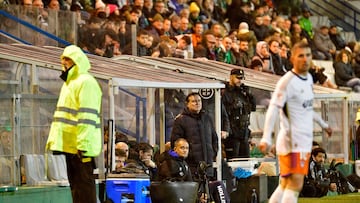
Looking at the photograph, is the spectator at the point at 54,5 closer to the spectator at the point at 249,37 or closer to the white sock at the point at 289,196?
the spectator at the point at 249,37

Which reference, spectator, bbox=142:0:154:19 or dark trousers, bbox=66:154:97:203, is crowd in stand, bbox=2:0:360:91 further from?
dark trousers, bbox=66:154:97:203

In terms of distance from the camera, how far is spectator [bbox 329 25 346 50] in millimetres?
30953

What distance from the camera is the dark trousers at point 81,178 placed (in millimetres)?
13508

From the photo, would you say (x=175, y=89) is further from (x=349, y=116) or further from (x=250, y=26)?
(x=250, y=26)

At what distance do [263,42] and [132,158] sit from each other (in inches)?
352

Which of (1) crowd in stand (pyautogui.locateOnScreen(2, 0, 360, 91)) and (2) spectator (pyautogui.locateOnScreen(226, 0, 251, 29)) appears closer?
(1) crowd in stand (pyautogui.locateOnScreen(2, 0, 360, 91))

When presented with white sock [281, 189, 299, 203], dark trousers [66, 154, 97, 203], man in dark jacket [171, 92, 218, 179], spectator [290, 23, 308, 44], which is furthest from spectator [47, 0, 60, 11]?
white sock [281, 189, 299, 203]

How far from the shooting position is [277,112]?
12.8 m

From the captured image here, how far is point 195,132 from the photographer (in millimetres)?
17469

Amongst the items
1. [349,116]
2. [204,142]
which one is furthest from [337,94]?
[204,142]

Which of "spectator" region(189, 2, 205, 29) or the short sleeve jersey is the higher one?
"spectator" region(189, 2, 205, 29)

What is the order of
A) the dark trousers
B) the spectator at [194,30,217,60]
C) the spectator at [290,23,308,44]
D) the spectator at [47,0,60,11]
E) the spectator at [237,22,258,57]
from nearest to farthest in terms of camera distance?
the dark trousers → the spectator at [47,0,60,11] → the spectator at [194,30,217,60] → the spectator at [237,22,258,57] → the spectator at [290,23,308,44]

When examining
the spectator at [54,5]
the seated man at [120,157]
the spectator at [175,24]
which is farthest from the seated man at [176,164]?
the spectator at [175,24]

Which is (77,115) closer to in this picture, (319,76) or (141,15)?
(141,15)
